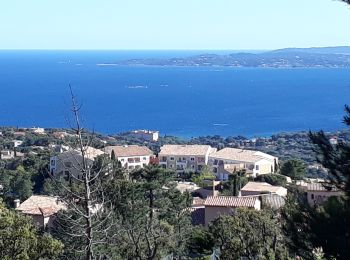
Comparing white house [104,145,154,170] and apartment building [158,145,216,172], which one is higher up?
white house [104,145,154,170]

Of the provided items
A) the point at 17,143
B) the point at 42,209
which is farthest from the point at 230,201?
the point at 17,143

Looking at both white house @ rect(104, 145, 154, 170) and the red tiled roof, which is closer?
the red tiled roof

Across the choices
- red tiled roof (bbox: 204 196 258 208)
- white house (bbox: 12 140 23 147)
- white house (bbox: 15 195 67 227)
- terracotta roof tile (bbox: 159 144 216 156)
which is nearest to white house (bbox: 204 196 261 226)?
red tiled roof (bbox: 204 196 258 208)

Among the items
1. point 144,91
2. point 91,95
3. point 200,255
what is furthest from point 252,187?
point 144,91

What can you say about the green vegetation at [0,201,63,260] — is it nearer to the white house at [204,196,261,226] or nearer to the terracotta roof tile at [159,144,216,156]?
the white house at [204,196,261,226]

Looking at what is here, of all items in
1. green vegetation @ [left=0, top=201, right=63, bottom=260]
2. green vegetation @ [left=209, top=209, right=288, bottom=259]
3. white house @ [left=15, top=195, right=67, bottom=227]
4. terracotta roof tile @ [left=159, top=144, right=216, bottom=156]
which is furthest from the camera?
terracotta roof tile @ [left=159, top=144, right=216, bottom=156]

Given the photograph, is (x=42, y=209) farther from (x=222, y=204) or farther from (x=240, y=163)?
(x=240, y=163)
